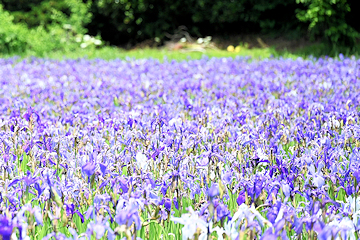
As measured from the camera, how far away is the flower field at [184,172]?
1.48 m

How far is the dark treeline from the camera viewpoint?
15.6 metres

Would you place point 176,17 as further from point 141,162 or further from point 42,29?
point 141,162

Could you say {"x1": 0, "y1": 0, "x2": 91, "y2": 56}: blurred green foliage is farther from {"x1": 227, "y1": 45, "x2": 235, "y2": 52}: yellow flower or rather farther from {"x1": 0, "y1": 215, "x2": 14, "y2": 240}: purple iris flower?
{"x1": 0, "y1": 215, "x2": 14, "y2": 240}: purple iris flower

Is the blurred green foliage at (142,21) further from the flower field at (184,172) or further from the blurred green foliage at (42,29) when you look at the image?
the flower field at (184,172)

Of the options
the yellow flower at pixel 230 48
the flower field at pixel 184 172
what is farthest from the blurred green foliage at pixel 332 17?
the flower field at pixel 184 172

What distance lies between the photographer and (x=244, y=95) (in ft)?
16.6

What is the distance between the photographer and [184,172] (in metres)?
2.05

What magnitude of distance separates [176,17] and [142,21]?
5.18ft

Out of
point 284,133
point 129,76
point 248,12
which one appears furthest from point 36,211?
point 248,12

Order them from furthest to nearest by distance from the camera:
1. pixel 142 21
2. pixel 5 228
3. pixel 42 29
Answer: pixel 142 21 < pixel 42 29 < pixel 5 228

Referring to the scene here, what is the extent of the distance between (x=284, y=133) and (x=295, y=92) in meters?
1.94

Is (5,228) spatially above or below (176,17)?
above

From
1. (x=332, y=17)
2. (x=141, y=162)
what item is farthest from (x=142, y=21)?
(x=141, y=162)

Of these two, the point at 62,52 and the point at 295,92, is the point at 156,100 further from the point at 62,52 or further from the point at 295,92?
the point at 62,52
